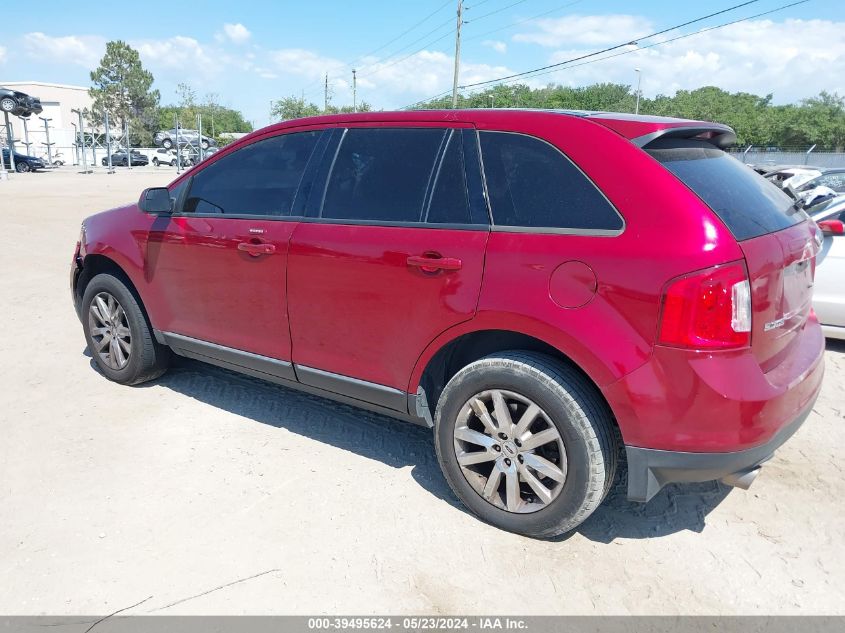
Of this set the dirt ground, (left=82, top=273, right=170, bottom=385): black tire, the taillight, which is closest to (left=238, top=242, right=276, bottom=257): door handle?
the dirt ground

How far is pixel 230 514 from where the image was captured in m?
3.11

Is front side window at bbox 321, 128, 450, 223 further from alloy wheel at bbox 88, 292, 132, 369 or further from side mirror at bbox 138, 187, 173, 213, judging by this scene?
alloy wheel at bbox 88, 292, 132, 369

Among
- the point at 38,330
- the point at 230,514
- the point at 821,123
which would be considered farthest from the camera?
the point at 821,123

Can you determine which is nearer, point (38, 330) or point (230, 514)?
point (230, 514)

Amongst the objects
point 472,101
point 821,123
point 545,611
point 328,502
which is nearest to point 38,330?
point 328,502

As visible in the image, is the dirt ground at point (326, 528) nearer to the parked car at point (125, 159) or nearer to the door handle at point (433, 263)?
the door handle at point (433, 263)

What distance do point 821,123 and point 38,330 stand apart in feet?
188

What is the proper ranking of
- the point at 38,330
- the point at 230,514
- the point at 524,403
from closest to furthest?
the point at 524,403
the point at 230,514
the point at 38,330

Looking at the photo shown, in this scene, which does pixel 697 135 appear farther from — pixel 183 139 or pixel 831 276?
pixel 183 139

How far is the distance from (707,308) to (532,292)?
0.66 metres

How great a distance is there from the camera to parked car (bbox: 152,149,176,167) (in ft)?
157

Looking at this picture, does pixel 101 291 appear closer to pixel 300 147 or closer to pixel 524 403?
pixel 300 147

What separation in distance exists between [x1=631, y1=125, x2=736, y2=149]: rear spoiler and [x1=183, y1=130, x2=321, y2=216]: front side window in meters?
1.78

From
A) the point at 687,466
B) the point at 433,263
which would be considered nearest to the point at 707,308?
the point at 687,466
